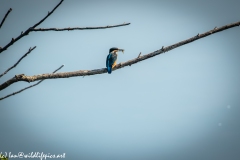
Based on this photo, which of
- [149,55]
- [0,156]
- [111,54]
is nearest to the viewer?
[0,156]

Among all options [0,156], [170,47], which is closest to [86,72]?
[170,47]

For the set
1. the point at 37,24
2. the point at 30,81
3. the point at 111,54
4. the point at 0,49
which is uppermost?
the point at 111,54

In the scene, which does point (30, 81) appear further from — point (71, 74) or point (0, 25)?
point (0, 25)

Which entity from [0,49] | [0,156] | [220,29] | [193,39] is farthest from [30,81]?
[220,29]

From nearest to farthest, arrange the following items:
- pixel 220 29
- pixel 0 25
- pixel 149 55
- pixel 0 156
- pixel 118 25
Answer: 1. pixel 0 25
2. pixel 118 25
3. pixel 220 29
4. pixel 0 156
5. pixel 149 55

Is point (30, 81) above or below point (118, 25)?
above

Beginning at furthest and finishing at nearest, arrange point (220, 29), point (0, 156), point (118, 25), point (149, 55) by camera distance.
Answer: point (149, 55) → point (0, 156) → point (220, 29) → point (118, 25)

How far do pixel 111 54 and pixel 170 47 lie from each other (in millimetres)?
6775

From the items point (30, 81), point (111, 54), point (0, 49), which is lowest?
point (0, 49)

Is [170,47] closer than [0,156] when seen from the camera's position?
No

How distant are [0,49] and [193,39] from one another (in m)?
1.26

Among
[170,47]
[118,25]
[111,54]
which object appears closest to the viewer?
[118,25]

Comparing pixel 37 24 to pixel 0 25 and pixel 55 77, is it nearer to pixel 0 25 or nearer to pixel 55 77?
pixel 0 25

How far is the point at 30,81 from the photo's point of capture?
2057 millimetres
